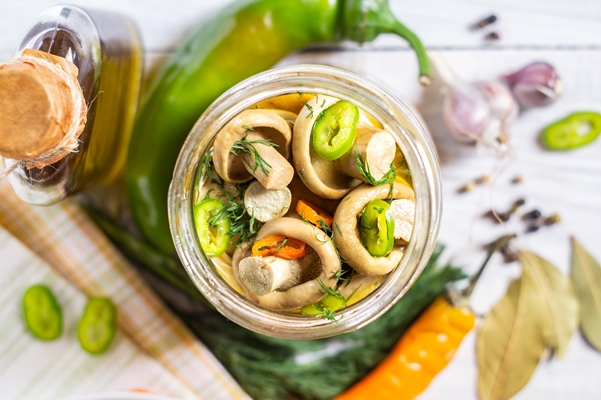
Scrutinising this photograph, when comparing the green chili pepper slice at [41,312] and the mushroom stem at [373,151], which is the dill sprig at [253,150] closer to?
the mushroom stem at [373,151]

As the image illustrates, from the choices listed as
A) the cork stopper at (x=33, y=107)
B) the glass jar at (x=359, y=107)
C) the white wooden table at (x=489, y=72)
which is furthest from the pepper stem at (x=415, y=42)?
the cork stopper at (x=33, y=107)

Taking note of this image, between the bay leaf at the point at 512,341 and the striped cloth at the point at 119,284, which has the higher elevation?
the striped cloth at the point at 119,284

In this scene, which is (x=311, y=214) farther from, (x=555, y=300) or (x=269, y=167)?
(x=555, y=300)

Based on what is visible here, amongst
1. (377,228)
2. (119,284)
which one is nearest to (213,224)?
(377,228)

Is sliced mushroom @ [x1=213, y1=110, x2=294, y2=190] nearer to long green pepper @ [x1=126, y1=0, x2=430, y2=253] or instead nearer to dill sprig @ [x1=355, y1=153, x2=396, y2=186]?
dill sprig @ [x1=355, y1=153, x2=396, y2=186]

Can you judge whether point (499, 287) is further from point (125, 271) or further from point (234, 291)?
point (125, 271)

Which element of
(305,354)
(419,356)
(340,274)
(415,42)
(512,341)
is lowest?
(512,341)

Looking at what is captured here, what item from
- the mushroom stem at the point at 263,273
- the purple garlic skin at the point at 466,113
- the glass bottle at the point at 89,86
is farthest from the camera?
the purple garlic skin at the point at 466,113
